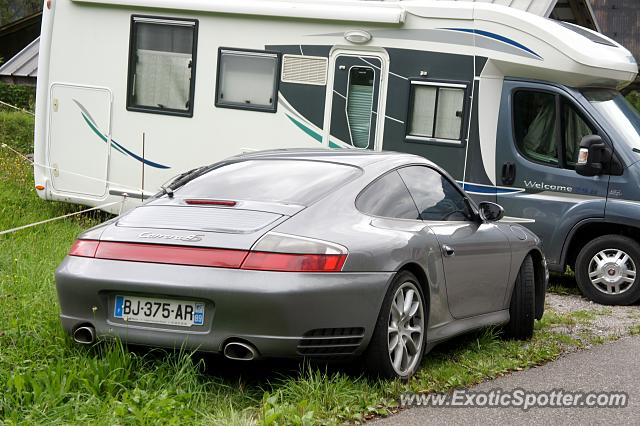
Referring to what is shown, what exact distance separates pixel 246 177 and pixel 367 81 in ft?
18.0

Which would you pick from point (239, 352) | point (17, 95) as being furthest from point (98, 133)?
point (17, 95)

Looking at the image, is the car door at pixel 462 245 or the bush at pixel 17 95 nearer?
the car door at pixel 462 245

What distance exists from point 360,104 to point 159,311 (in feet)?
21.7

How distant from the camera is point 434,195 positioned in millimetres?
7316

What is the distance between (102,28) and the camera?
520 inches

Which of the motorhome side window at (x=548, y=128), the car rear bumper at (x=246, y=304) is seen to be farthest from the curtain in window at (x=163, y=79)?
the car rear bumper at (x=246, y=304)

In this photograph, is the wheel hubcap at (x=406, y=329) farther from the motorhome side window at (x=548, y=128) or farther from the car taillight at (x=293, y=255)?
the motorhome side window at (x=548, y=128)

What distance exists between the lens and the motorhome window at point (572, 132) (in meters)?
11.1

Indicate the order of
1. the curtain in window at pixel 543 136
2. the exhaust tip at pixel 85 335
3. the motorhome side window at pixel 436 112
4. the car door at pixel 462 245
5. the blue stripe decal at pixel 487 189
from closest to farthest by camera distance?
the exhaust tip at pixel 85 335 → the car door at pixel 462 245 → the curtain in window at pixel 543 136 → the blue stripe decal at pixel 487 189 → the motorhome side window at pixel 436 112

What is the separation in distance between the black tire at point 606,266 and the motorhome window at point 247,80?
3.74 meters

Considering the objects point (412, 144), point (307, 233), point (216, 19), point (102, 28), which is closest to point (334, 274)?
point (307, 233)

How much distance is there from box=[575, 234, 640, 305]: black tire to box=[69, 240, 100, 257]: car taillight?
616 cm

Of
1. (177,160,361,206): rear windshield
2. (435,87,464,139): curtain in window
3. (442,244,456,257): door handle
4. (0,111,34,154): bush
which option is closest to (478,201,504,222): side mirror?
(442,244,456,257): door handle

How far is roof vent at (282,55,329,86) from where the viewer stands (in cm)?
1223
